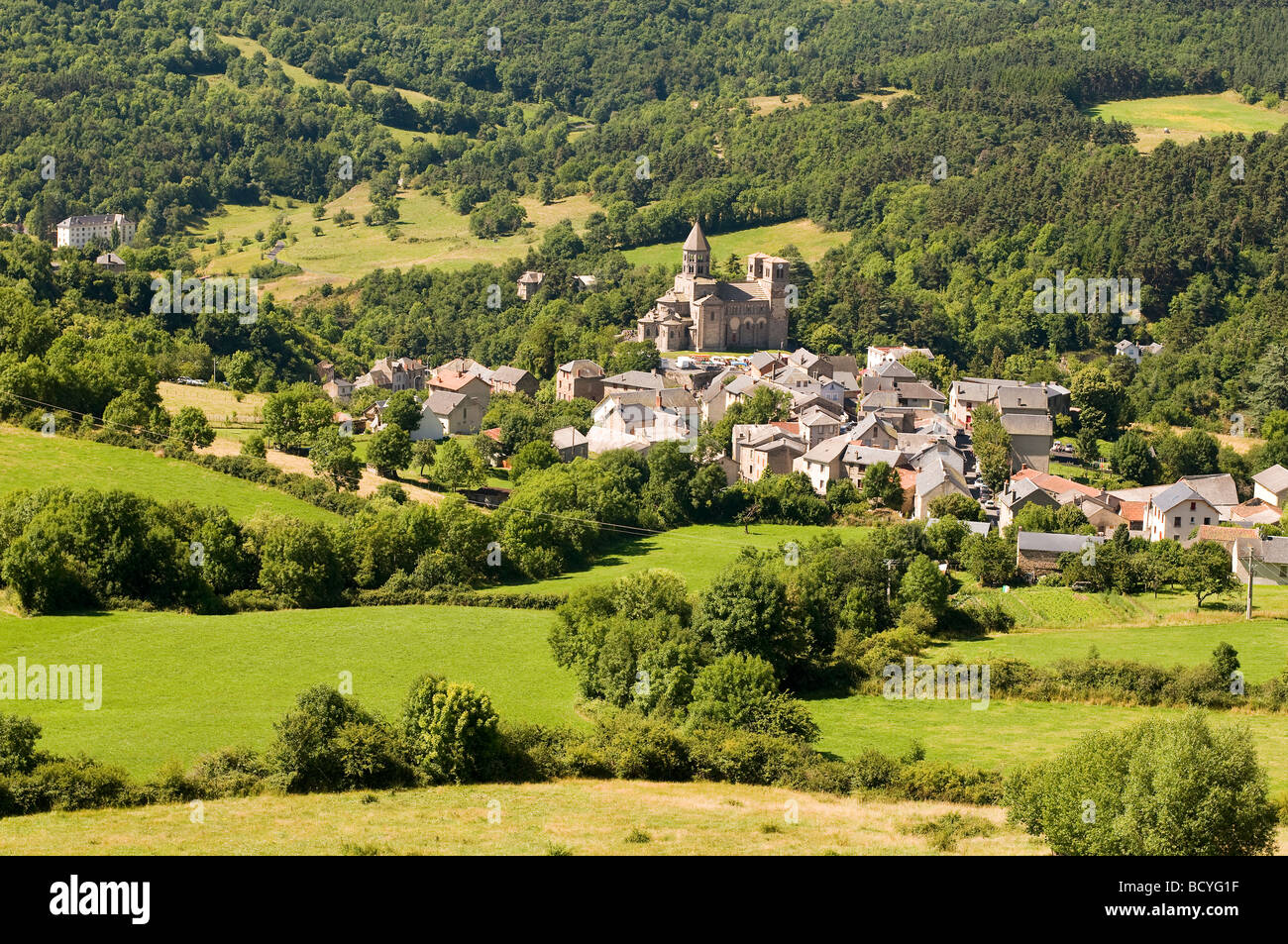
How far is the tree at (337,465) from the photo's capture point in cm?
5572

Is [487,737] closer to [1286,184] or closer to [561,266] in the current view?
[561,266]

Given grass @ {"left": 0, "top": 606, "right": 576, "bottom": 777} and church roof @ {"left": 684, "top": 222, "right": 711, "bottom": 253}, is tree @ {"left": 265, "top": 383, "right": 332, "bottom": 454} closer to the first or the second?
grass @ {"left": 0, "top": 606, "right": 576, "bottom": 777}

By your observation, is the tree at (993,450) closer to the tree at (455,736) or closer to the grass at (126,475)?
the grass at (126,475)

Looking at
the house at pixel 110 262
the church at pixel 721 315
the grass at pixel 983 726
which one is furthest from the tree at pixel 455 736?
the house at pixel 110 262

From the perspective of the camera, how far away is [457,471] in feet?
192

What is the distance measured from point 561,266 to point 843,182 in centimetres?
2679

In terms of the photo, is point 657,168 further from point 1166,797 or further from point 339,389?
point 1166,797

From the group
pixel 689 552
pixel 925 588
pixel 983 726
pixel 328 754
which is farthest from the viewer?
pixel 689 552

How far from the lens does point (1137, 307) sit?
95125 mm

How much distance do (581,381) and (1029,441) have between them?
81.4 feet

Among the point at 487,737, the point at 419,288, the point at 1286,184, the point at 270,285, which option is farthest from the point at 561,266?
the point at 487,737

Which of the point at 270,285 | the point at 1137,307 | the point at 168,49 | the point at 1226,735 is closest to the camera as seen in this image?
the point at 1226,735

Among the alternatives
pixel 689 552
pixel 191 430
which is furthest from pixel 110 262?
pixel 689 552

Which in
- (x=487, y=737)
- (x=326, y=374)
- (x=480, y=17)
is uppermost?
(x=480, y=17)
